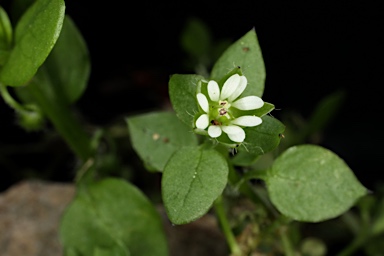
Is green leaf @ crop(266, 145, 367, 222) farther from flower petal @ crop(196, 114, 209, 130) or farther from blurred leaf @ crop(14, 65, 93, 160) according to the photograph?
blurred leaf @ crop(14, 65, 93, 160)

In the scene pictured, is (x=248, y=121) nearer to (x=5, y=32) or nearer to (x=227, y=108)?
(x=227, y=108)

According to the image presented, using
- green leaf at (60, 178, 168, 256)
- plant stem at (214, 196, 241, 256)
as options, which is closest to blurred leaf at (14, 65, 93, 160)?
green leaf at (60, 178, 168, 256)

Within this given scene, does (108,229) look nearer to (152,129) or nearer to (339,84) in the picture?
(152,129)

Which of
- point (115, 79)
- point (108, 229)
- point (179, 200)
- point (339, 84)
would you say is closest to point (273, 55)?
point (339, 84)

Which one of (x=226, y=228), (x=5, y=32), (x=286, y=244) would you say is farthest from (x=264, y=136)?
(x=5, y=32)

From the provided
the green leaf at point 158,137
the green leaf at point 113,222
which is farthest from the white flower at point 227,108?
the green leaf at point 113,222

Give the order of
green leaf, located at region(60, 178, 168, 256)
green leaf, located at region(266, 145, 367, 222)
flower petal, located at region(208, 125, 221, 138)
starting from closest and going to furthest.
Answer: flower petal, located at region(208, 125, 221, 138), green leaf, located at region(266, 145, 367, 222), green leaf, located at region(60, 178, 168, 256)
